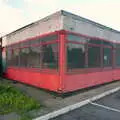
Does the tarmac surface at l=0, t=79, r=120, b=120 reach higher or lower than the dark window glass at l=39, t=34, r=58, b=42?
lower

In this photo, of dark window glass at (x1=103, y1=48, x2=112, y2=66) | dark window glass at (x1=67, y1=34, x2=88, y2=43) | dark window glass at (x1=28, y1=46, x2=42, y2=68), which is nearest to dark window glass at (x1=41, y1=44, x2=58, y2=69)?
dark window glass at (x1=28, y1=46, x2=42, y2=68)

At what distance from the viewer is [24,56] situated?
13094mm

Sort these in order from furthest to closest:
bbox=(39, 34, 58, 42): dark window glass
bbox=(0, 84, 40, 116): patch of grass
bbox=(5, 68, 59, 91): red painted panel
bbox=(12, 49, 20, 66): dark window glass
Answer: bbox=(12, 49, 20, 66): dark window glass < bbox=(5, 68, 59, 91): red painted panel < bbox=(39, 34, 58, 42): dark window glass < bbox=(0, 84, 40, 116): patch of grass

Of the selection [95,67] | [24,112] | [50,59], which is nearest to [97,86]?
[95,67]

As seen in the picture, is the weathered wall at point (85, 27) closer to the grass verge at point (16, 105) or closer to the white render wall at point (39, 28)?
the white render wall at point (39, 28)

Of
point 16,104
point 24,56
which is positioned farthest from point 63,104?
point 24,56

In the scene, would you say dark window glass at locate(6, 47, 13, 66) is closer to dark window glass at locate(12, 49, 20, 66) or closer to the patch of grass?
dark window glass at locate(12, 49, 20, 66)

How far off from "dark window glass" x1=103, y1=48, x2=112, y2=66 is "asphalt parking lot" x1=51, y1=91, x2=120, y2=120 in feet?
13.9

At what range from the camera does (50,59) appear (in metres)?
10.1

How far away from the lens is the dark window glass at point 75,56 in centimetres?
959

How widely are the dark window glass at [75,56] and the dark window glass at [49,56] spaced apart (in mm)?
646

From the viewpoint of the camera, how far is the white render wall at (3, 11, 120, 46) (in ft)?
30.9

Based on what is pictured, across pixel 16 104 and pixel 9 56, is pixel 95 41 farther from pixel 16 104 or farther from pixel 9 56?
pixel 9 56

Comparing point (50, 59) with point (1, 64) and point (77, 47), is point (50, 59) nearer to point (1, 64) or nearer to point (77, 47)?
point (77, 47)
